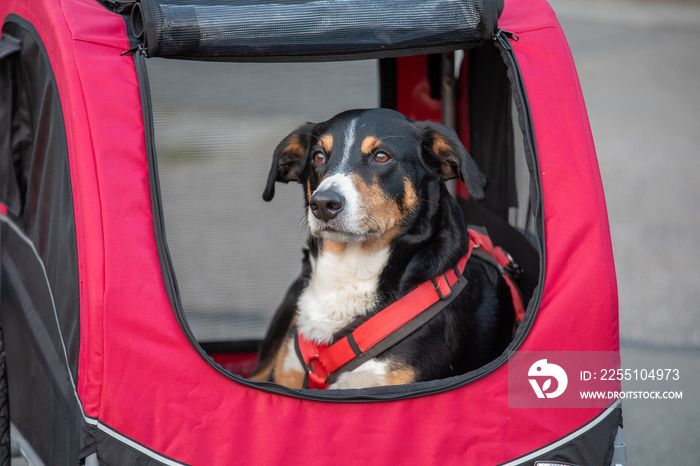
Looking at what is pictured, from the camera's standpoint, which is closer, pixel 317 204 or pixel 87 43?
pixel 87 43

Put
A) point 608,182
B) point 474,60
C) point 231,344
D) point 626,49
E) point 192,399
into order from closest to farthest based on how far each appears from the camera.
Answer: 1. point 192,399
2. point 474,60
3. point 231,344
4. point 608,182
5. point 626,49

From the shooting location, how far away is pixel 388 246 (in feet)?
7.84

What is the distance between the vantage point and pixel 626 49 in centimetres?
1162

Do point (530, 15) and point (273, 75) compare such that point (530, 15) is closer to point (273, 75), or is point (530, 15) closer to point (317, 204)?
point (317, 204)

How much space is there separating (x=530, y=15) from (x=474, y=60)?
71 centimetres

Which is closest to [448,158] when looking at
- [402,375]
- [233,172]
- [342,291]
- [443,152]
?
[443,152]

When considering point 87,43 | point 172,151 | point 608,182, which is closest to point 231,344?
point 172,151

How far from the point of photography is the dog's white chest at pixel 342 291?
7.84ft

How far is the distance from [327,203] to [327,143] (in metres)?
0.32

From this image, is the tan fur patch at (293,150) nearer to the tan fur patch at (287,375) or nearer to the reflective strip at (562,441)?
the tan fur patch at (287,375)

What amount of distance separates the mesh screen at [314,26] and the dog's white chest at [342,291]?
2.29 ft

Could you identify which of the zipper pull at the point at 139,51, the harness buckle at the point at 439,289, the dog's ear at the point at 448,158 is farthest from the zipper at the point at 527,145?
the zipper pull at the point at 139,51

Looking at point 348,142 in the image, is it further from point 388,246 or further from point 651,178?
point 651,178

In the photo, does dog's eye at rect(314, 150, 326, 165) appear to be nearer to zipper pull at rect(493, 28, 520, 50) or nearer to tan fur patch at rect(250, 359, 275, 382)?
zipper pull at rect(493, 28, 520, 50)
